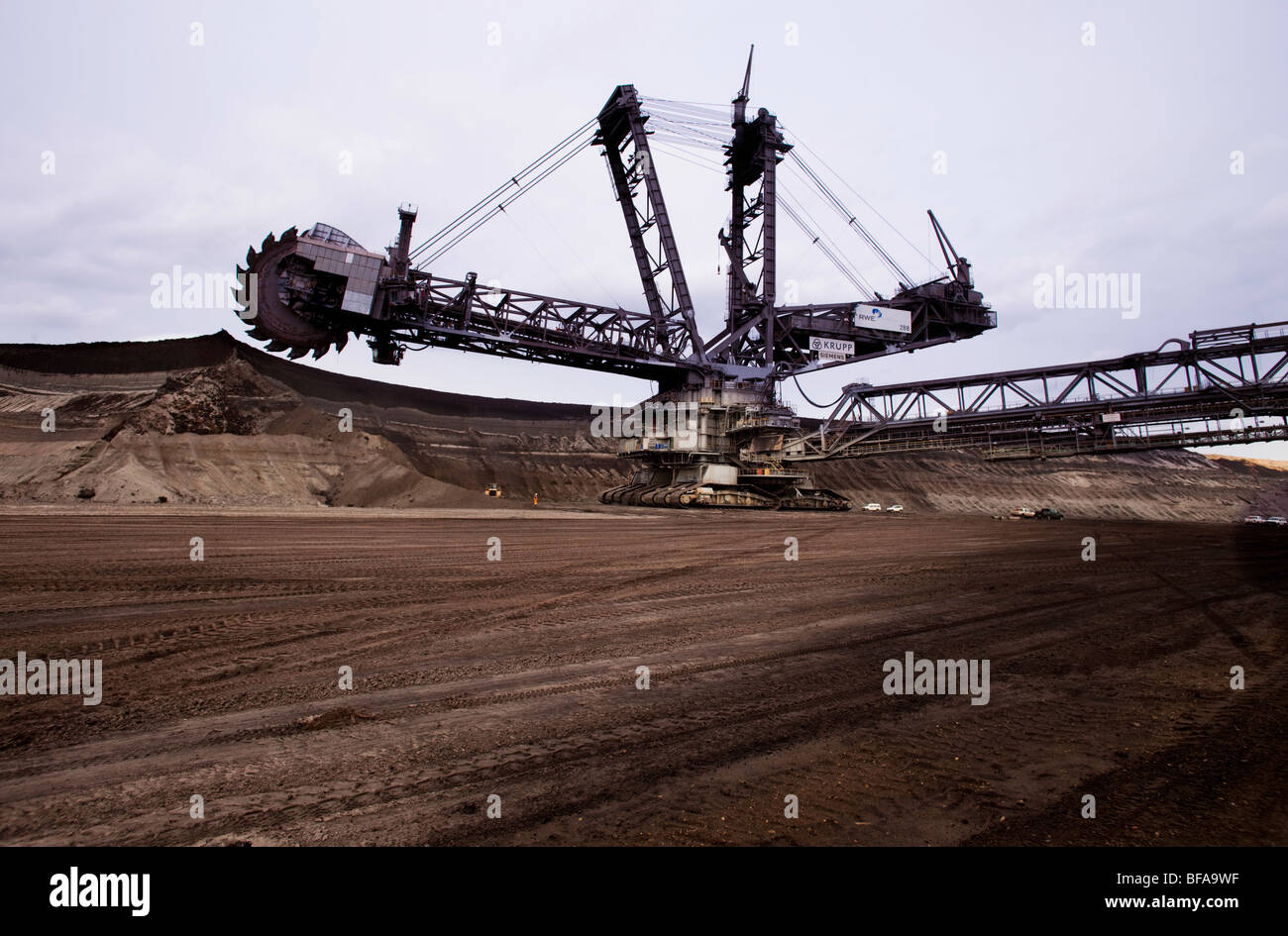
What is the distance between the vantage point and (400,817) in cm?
224

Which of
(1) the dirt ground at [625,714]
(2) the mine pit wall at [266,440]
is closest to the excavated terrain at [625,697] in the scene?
(1) the dirt ground at [625,714]

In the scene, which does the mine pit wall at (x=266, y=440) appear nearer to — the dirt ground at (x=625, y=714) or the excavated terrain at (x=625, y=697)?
the excavated terrain at (x=625, y=697)

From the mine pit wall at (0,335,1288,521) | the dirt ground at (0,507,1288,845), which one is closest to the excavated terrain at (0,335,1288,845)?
the dirt ground at (0,507,1288,845)

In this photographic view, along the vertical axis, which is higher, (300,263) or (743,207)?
(743,207)

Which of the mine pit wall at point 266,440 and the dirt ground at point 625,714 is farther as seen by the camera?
the mine pit wall at point 266,440

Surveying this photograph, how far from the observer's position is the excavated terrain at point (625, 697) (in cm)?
230

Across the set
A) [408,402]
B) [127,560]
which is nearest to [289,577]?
[127,560]

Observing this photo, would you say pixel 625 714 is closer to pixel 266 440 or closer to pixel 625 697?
pixel 625 697

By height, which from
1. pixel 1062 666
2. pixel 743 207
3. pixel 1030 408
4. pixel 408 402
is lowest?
pixel 1062 666

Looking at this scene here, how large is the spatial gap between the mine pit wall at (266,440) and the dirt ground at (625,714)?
75.3 feet

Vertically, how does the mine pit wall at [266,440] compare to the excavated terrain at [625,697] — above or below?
above

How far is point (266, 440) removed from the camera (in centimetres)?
3191
